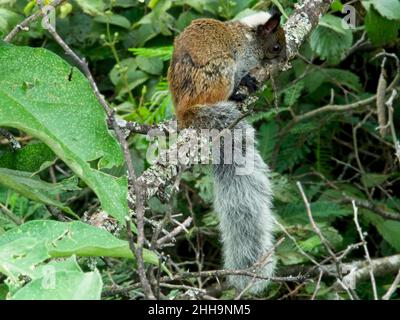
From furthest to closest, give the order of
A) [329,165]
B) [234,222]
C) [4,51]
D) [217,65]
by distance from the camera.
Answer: [329,165] → [217,65] → [234,222] → [4,51]

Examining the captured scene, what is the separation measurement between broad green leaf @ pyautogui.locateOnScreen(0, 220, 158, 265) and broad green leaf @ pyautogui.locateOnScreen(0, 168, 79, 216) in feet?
0.65

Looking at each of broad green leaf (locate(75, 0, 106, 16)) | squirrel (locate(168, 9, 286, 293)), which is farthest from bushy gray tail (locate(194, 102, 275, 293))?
broad green leaf (locate(75, 0, 106, 16))

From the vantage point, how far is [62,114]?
5.28 feet

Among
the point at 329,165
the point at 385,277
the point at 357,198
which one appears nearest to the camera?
the point at 385,277

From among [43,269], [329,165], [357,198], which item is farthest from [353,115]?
[43,269]

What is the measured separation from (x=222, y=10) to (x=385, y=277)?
1.42m

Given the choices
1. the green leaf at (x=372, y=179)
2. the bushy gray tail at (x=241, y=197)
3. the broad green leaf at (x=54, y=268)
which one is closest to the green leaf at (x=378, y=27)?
the green leaf at (x=372, y=179)

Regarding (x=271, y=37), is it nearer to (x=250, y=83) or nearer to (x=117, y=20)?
(x=250, y=83)

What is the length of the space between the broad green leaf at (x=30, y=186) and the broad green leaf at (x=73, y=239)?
0.20 metres

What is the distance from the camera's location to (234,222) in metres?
2.64

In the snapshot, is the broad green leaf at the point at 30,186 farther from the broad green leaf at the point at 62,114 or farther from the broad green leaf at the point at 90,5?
the broad green leaf at the point at 90,5

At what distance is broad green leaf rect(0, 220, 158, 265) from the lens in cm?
133
